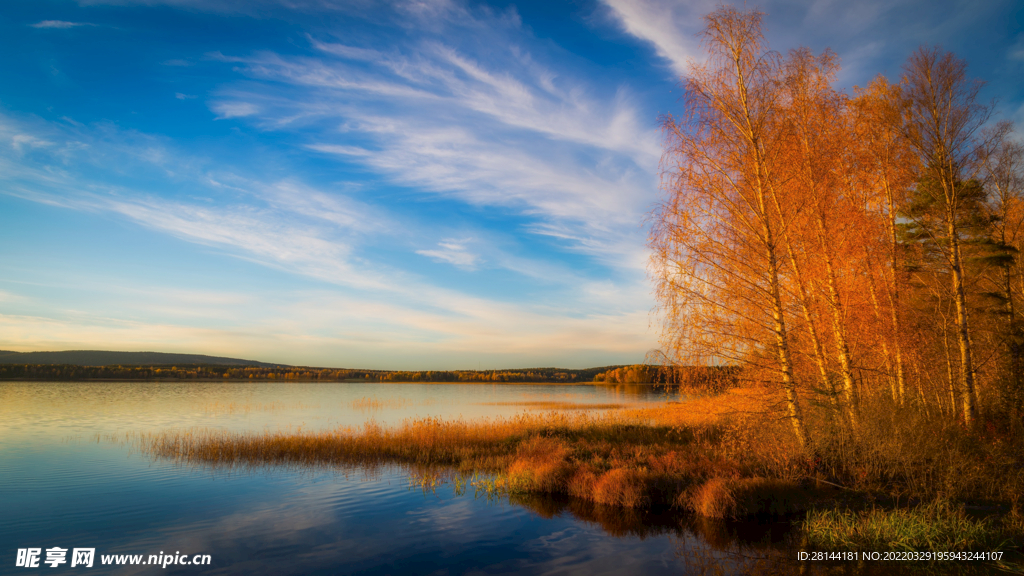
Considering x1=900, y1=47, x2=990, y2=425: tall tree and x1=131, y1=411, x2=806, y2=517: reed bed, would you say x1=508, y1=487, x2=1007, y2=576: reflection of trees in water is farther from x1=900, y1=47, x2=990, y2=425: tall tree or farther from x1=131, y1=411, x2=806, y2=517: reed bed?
x1=900, y1=47, x2=990, y2=425: tall tree

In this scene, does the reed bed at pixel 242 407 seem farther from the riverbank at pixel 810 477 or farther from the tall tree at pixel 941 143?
the tall tree at pixel 941 143

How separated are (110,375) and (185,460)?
403ft

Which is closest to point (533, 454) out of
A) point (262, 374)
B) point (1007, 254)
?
point (1007, 254)

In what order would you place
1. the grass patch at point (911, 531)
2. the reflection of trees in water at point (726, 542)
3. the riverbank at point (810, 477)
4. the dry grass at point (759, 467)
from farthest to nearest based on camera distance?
1. the dry grass at point (759, 467)
2. the riverbank at point (810, 477)
3. the grass patch at point (911, 531)
4. the reflection of trees in water at point (726, 542)

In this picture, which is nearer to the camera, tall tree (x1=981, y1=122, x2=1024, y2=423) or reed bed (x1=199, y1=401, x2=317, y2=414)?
tall tree (x1=981, y1=122, x2=1024, y2=423)

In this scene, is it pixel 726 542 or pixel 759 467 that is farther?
pixel 759 467

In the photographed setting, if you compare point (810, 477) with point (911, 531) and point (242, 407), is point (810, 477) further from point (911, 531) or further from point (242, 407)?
point (242, 407)

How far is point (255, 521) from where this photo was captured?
40.0 ft

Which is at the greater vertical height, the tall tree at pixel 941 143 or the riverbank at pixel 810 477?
the tall tree at pixel 941 143

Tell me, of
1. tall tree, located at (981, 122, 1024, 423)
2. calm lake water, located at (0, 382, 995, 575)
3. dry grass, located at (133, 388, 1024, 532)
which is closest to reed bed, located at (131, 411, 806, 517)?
dry grass, located at (133, 388, 1024, 532)

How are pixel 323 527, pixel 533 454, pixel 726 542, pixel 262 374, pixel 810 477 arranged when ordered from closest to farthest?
pixel 726 542 < pixel 323 527 < pixel 810 477 < pixel 533 454 < pixel 262 374

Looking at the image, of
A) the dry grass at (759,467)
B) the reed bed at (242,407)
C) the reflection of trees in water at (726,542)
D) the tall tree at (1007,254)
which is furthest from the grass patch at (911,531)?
the reed bed at (242,407)

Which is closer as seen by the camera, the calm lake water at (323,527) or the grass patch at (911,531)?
the grass patch at (911,531)

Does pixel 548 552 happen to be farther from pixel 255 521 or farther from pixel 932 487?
pixel 932 487
